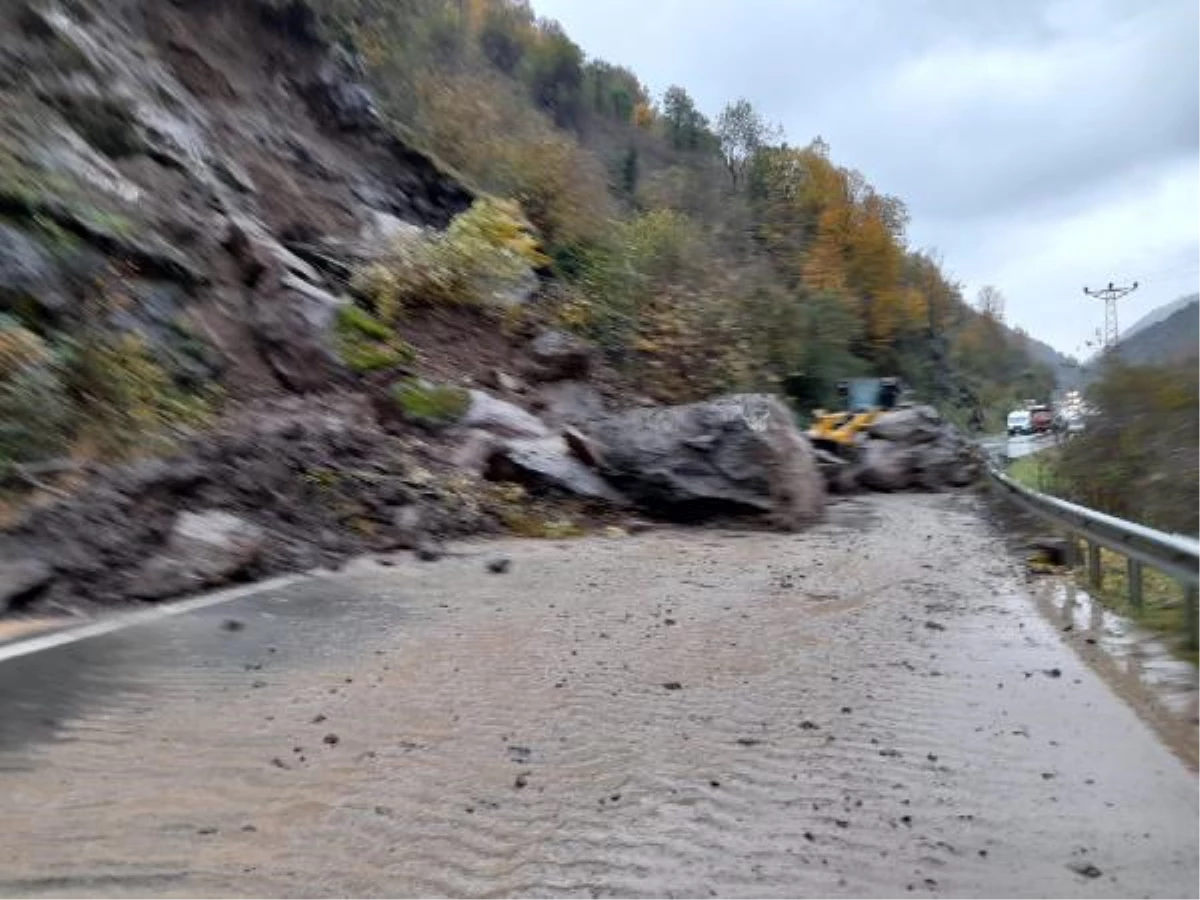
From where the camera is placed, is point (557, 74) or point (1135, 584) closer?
point (1135, 584)

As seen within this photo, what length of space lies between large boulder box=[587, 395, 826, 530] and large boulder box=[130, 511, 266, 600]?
7316 mm

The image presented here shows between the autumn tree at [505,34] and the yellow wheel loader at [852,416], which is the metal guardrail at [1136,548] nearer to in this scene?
the yellow wheel loader at [852,416]

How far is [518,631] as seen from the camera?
835 centimetres

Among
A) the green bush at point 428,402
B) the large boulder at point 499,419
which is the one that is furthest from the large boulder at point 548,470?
the green bush at point 428,402

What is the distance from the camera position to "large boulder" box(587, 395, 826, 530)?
16.9 metres

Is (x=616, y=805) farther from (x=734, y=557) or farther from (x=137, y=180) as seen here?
(x=137, y=180)

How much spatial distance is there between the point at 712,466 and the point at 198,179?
8.92 meters

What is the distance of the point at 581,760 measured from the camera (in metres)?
5.26

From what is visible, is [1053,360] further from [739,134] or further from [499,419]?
[499,419]

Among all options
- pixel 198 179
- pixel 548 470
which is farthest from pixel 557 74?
pixel 548 470

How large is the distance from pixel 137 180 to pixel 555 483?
7.26 meters

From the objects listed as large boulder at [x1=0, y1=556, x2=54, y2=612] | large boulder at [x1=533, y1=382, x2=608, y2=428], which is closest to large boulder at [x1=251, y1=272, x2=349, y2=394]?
large boulder at [x1=533, y1=382, x2=608, y2=428]

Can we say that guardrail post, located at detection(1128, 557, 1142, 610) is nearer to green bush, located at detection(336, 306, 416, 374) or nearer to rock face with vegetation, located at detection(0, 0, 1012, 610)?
rock face with vegetation, located at detection(0, 0, 1012, 610)

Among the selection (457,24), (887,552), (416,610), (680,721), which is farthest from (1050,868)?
(457,24)
